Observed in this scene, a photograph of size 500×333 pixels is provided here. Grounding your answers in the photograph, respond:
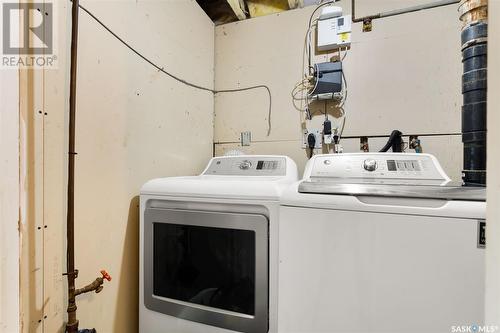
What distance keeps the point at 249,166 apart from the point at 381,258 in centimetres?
84

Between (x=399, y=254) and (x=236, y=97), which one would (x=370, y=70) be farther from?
(x=399, y=254)

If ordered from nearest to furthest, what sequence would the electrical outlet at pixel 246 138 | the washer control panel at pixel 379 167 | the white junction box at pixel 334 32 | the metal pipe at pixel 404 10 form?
the washer control panel at pixel 379 167
the metal pipe at pixel 404 10
the white junction box at pixel 334 32
the electrical outlet at pixel 246 138

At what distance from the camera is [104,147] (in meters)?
1.09

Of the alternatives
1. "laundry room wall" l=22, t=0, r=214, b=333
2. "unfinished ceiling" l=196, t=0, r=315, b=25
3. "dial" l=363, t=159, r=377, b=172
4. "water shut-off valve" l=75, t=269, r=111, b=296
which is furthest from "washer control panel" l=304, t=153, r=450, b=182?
"unfinished ceiling" l=196, t=0, r=315, b=25

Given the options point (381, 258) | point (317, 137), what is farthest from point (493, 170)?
point (317, 137)

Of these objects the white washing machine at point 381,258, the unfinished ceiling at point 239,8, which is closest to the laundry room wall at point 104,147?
the unfinished ceiling at point 239,8

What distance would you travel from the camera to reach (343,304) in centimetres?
87

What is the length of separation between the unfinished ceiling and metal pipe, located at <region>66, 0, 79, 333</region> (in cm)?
132

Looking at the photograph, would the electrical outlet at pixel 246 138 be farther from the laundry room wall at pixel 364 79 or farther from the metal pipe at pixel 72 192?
the metal pipe at pixel 72 192

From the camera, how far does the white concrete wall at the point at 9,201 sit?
76 cm

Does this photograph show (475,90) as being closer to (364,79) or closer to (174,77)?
(364,79)

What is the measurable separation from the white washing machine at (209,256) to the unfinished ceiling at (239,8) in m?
1.54

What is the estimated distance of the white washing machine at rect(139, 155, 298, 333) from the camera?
99 centimetres

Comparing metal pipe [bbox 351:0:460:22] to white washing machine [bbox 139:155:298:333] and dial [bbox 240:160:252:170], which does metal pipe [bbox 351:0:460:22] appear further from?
white washing machine [bbox 139:155:298:333]
